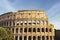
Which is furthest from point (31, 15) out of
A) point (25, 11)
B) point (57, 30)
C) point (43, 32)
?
point (57, 30)

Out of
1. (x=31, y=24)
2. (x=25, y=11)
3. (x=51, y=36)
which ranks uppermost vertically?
(x=25, y=11)

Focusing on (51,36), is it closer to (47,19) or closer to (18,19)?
(47,19)

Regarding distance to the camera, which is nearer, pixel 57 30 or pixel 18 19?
Answer: pixel 18 19

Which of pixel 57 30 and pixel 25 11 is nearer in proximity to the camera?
pixel 25 11

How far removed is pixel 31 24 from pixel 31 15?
11.4ft

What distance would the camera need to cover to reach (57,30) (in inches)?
3250

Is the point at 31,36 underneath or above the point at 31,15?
underneath

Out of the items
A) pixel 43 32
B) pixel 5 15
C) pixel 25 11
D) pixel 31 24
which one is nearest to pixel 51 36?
pixel 43 32

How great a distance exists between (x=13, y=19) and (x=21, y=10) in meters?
4.74

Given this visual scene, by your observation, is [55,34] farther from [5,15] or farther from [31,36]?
[5,15]

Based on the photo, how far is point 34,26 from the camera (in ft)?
245

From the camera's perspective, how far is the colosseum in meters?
74.6

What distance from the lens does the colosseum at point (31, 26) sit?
74.6m

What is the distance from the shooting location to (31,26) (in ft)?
245
